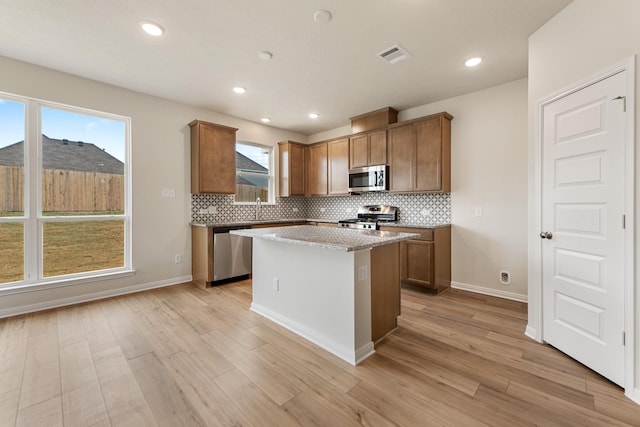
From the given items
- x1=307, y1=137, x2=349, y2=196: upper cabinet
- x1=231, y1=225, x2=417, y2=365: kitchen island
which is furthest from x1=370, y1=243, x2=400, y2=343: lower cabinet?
x1=307, y1=137, x2=349, y2=196: upper cabinet

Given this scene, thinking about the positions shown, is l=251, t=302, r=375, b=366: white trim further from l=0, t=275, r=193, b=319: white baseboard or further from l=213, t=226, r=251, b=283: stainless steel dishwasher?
l=0, t=275, r=193, b=319: white baseboard

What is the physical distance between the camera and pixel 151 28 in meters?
2.37

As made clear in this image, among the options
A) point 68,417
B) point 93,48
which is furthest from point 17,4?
point 68,417

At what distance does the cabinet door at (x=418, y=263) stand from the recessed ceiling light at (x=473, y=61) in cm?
209

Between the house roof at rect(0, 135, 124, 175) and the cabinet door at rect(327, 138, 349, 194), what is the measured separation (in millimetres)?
3244

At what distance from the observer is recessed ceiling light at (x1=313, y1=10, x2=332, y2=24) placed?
218 centimetres

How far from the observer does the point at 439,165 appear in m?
3.71

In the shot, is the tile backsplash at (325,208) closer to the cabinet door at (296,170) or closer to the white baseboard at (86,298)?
the cabinet door at (296,170)

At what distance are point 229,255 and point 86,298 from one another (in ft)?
5.69

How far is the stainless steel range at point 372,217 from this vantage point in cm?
439

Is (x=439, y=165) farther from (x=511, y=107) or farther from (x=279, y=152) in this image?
(x=279, y=152)

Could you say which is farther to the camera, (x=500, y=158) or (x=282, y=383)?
(x=500, y=158)

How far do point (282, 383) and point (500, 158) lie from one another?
3.55 metres

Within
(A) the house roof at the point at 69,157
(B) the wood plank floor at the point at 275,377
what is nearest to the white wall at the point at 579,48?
(B) the wood plank floor at the point at 275,377
